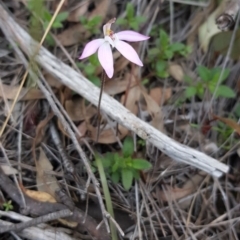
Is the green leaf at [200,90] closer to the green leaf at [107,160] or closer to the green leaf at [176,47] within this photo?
the green leaf at [176,47]

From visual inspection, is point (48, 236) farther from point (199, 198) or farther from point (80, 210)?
point (199, 198)

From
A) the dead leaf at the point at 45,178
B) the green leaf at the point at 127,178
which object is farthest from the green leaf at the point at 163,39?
the dead leaf at the point at 45,178

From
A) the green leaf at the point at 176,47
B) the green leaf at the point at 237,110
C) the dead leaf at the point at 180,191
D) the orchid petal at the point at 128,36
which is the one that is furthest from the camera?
the green leaf at the point at 176,47

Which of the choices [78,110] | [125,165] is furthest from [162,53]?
[125,165]

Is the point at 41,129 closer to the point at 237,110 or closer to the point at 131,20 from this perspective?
the point at 131,20

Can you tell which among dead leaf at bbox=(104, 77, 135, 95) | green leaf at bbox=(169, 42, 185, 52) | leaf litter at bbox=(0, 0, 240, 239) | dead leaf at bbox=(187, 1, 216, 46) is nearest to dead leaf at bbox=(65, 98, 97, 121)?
leaf litter at bbox=(0, 0, 240, 239)

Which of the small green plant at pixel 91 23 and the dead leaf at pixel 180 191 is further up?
the small green plant at pixel 91 23

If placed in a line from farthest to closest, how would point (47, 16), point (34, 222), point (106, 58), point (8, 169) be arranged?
point (47, 16) → point (8, 169) → point (34, 222) → point (106, 58)
